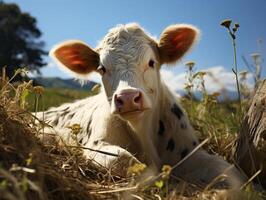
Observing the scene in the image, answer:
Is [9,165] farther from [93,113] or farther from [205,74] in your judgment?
[205,74]

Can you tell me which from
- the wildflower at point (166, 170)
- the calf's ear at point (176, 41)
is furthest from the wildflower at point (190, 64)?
the wildflower at point (166, 170)

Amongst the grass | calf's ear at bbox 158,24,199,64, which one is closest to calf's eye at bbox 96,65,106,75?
the grass

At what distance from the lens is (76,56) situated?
219 inches

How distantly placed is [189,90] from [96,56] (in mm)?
1706

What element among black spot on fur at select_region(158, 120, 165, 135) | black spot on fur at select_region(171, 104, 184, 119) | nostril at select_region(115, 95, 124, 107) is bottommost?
black spot on fur at select_region(158, 120, 165, 135)

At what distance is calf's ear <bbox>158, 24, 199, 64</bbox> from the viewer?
535 cm

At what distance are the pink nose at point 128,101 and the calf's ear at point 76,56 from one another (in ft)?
4.89

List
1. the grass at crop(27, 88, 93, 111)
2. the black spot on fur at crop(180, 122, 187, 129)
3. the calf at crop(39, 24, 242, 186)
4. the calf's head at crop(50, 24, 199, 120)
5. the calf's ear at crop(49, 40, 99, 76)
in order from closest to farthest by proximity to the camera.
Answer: the calf's head at crop(50, 24, 199, 120)
the calf at crop(39, 24, 242, 186)
the black spot on fur at crop(180, 122, 187, 129)
the calf's ear at crop(49, 40, 99, 76)
the grass at crop(27, 88, 93, 111)

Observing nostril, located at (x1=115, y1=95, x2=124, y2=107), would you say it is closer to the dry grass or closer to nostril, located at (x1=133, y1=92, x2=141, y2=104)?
nostril, located at (x1=133, y1=92, x2=141, y2=104)

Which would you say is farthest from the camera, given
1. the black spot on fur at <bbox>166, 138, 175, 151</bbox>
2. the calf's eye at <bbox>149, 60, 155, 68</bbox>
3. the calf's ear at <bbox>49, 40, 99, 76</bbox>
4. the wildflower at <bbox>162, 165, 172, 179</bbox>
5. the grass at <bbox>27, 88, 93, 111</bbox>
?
the grass at <bbox>27, 88, 93, 111</bbox>

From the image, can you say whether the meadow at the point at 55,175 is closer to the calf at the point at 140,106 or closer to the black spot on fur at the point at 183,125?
the calf at the point at 140,106

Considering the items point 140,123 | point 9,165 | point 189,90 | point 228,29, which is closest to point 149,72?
point 140,123

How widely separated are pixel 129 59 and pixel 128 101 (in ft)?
3.06

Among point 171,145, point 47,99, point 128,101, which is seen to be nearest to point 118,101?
point 128,101
